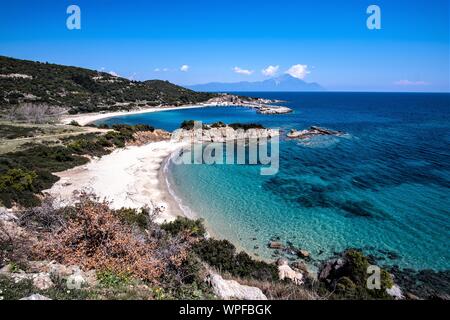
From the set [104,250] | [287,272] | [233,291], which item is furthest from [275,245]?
[104,250]

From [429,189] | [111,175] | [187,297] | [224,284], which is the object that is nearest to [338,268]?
[224,284]

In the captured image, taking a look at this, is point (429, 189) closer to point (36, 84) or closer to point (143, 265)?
point (143, 265)

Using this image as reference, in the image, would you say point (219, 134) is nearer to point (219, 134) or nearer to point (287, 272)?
point (219, 134)

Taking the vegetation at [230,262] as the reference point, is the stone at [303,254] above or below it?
below

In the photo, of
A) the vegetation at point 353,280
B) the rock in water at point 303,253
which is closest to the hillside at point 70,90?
the rock in water at point 303,253

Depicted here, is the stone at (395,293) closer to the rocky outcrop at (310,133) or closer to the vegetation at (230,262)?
the vegetation at (230,262)
